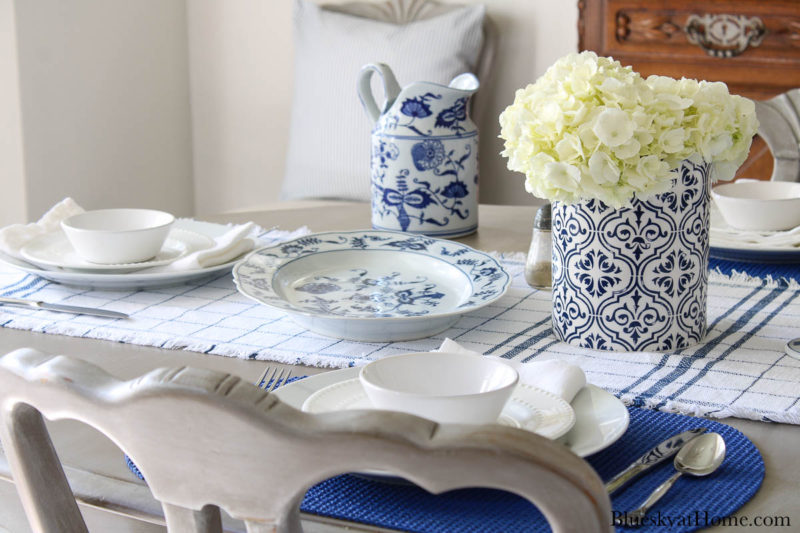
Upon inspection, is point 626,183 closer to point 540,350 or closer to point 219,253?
point 540,350

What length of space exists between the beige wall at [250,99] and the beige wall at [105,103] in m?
0.07

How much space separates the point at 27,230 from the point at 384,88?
542 millimetres

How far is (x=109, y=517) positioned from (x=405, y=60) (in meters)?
2.04

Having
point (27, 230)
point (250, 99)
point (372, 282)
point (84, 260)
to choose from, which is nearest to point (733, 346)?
point (372, 282)

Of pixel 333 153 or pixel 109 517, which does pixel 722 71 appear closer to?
pixel 333 153

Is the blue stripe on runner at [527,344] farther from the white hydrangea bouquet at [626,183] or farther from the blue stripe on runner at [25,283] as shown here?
the blue stripe on runner at [25,283]

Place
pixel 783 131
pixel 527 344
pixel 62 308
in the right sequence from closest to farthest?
pixel 527 344 → pixel 62 308 → pixel 783 131

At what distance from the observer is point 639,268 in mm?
998

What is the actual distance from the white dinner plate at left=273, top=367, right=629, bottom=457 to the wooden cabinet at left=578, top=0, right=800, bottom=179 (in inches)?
76.5

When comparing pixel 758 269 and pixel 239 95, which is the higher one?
pixel 239 95

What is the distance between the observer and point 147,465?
539mm

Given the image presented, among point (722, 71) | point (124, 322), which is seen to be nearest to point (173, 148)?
point (722, 71)

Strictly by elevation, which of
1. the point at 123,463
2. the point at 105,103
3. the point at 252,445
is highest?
the point at 105,103

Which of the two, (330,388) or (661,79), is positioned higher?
(661,79)
